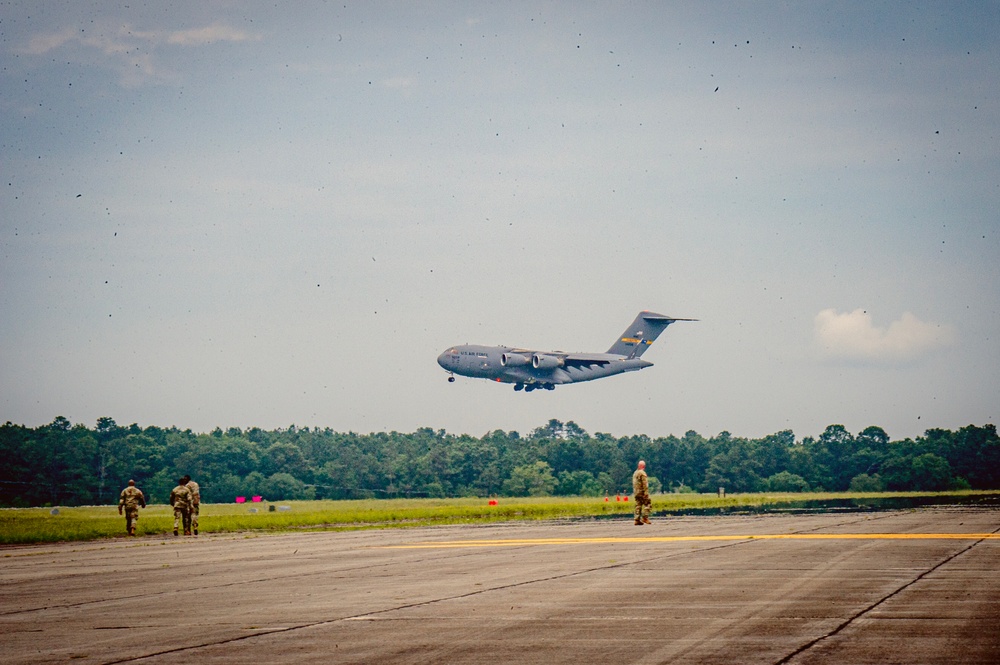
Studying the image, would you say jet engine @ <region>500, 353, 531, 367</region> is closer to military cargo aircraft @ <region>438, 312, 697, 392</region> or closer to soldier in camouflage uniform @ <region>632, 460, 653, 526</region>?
military cargo aircraft @ <region>438, 312, 697, 392</region>

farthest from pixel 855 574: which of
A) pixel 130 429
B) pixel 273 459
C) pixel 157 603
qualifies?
pixel 130 429

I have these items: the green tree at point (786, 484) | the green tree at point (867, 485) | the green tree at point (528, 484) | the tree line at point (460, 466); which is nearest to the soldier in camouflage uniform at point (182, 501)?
the tree line at point (460, 466)

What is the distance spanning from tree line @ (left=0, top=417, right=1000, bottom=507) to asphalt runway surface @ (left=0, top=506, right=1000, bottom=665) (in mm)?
99618

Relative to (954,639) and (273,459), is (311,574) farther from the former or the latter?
(273,459)

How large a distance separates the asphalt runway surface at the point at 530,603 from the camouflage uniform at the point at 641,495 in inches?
255

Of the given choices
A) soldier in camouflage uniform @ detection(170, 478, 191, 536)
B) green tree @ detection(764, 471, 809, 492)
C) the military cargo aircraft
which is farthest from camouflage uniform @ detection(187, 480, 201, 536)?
green tree @ detection(764, 471, 809, 492)

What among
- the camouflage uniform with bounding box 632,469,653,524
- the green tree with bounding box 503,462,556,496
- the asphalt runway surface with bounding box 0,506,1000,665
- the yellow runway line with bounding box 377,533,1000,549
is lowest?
the asphalt runway surface with bounding box 0,506,1000,665

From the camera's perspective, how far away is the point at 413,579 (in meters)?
18.1

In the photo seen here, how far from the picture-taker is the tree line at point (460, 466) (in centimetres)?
12506

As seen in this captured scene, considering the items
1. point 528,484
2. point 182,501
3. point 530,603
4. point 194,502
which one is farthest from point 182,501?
point 528,484

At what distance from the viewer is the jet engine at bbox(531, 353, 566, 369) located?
3541 inches

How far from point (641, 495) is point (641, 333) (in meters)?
76.5

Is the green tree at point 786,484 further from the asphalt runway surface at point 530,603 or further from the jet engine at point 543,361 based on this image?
the asphalt runway surface at point 530,603

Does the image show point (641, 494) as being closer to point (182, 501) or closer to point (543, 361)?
point (182, 501)
